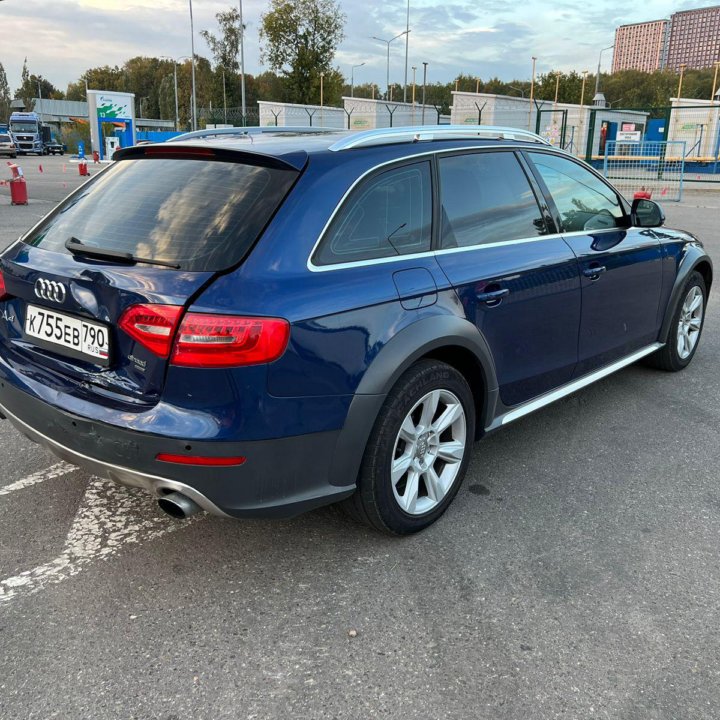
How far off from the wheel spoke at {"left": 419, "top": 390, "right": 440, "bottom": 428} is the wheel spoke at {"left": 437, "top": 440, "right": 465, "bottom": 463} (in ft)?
0.58

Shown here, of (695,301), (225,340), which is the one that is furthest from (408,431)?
(695,301)

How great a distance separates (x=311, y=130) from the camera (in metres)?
3.33

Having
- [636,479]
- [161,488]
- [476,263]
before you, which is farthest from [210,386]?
[636,479]

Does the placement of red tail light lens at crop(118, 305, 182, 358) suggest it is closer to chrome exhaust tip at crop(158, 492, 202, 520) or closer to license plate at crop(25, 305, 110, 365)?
license plate at crop(25, 305, 110, 365)

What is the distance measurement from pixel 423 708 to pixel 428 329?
1354mm

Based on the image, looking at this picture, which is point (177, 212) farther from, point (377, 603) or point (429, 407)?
point (377, 603)

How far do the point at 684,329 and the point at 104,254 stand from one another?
4.26 metres

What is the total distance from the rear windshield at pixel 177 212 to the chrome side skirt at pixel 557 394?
1.57 metres

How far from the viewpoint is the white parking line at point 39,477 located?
11.1ft

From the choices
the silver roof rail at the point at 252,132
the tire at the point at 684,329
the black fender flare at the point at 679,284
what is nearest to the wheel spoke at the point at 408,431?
the silver roof rail at the point at 252,132

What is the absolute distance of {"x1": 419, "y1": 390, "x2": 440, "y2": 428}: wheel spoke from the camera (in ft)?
9.57

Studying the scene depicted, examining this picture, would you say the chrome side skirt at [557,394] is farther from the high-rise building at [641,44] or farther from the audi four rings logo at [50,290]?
the high-rise building at [641,44]

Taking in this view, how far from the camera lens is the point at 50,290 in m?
2.69

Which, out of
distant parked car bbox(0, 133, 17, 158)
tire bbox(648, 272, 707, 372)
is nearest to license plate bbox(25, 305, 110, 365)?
tire bbox(648, 272, 707, 372)
